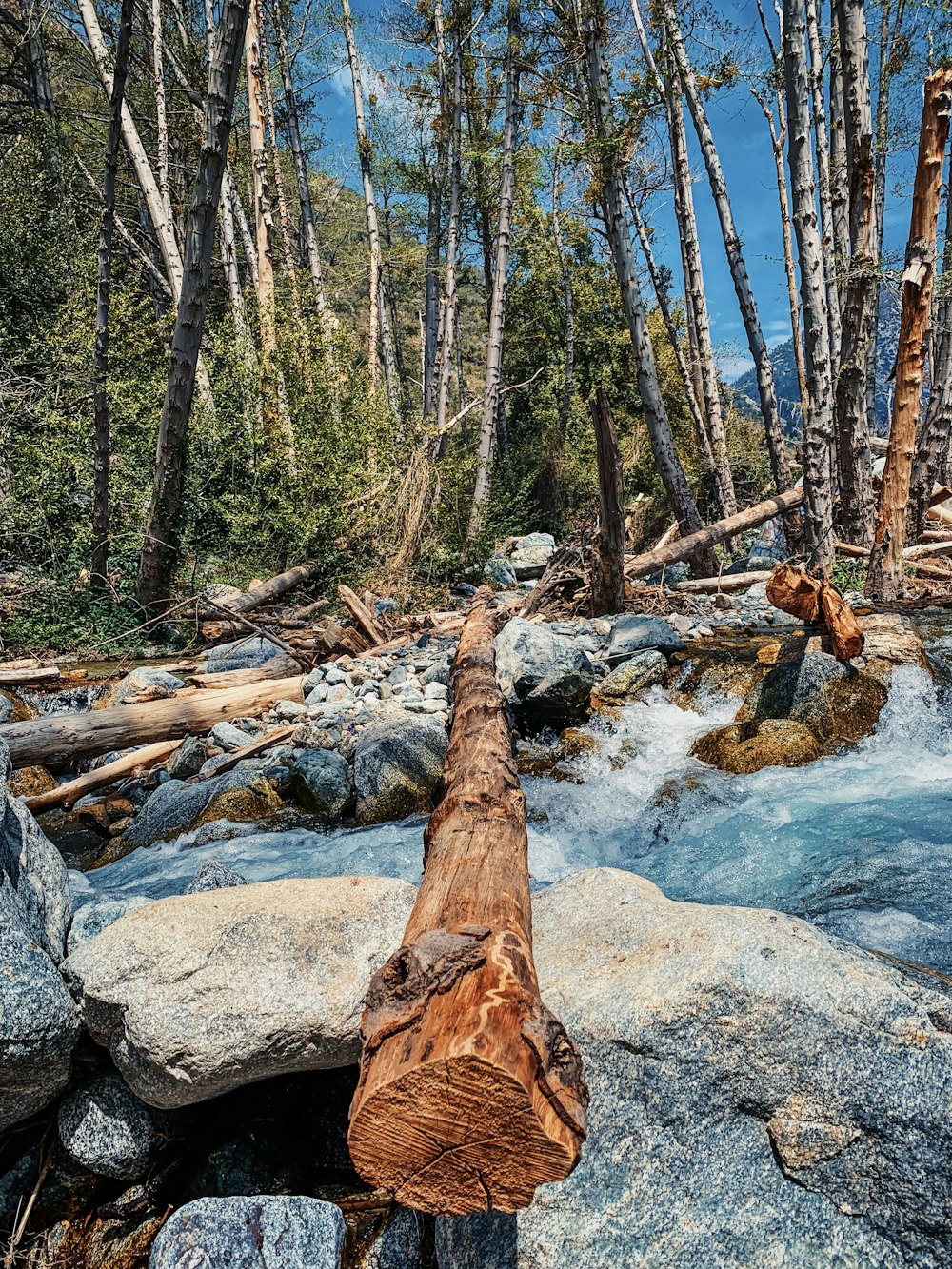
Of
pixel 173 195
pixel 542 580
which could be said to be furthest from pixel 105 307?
pixel 173 195

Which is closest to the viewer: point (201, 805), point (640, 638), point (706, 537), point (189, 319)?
point (201, 805)

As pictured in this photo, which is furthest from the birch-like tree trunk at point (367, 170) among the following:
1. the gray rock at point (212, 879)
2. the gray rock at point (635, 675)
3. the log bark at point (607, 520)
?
the gray rock at point (212, 879)

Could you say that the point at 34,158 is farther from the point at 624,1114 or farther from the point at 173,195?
the point at 624,1114

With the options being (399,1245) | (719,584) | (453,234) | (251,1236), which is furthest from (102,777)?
(453,234)

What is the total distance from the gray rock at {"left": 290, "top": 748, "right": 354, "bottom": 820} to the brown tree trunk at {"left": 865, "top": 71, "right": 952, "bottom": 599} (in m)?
5.78

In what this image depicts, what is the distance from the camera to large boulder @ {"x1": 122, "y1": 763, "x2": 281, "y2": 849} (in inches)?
179

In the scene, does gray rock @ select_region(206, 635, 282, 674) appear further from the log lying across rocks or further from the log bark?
the log lying across rocks

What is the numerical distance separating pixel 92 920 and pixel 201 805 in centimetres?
213

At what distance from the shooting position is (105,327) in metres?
7.63

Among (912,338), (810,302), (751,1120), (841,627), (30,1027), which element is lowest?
(751,1120)

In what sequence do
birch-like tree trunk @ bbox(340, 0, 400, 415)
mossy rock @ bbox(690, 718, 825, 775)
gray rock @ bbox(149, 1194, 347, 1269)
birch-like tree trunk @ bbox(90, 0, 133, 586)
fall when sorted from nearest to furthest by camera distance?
gray rock @ bbox(149, 1194, 347, 1269) < mossy rock @ bbox(690, 718, 825, 775) < birch-like tree trunk @ bbox(90, 0, 133, 586) < birch-like tree trunk @ bbox(340, 0, 400, 415)

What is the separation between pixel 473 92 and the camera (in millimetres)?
14930

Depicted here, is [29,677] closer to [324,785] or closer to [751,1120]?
[324,785]

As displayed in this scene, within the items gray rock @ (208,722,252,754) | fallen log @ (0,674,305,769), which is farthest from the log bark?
gray rock @ (208,722,252,754)
